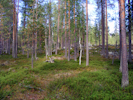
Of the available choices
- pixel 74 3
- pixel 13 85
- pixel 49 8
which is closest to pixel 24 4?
pixel 49 8

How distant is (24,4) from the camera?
23.8 meters

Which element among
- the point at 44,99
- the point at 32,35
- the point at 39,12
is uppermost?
the point at 39,12

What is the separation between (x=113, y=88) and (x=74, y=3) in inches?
627

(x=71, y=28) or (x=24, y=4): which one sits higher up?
(x=24, y=4)

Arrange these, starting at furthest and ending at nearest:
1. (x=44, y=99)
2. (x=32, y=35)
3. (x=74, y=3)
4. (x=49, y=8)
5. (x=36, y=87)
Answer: (x=49, y=8) < (x=74, y=3) < (x=32, y=35) < (x=36, y=87) < (x=44, y=99)

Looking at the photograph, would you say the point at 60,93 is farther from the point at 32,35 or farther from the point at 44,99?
the point at 32,35

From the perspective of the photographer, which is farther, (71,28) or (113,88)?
(71,28)

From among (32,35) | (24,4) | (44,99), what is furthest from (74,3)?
(44,99)

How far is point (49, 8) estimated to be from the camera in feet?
73.1

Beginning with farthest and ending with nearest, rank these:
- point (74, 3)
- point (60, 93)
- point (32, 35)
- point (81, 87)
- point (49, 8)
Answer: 1. point (49, 8)
2. point (74, 3)
3. point (32, 35)
4. point (81, 87)
5. point (60, 93)

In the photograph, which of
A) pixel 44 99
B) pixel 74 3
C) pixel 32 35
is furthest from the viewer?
pixel 74 3

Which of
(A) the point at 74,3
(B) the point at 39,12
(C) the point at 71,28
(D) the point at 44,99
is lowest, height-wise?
(D) the point at 44,99

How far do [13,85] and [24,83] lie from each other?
848mm

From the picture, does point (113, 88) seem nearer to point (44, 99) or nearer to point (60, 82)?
point (60, 82)
